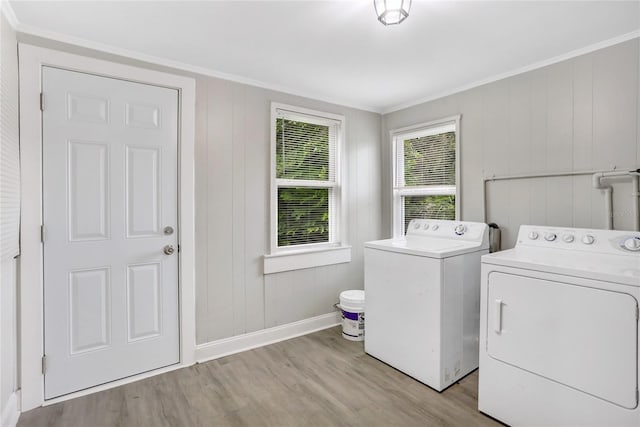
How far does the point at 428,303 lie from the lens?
2152 mm

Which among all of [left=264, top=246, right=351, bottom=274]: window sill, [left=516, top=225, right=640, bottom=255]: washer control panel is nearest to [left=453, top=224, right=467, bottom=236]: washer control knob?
[left=516, top=225, right=640, bottom=255]: washer control panel

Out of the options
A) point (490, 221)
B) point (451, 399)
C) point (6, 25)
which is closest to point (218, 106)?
point (6, 25)

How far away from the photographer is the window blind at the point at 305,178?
9.78ft

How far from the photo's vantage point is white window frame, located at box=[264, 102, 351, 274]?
286 cm

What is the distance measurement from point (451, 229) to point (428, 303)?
0.77 m

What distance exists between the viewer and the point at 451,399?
2.04 m

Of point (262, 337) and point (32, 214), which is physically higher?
point (32, 214)

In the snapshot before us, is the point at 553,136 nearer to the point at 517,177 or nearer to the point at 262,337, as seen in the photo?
the point at 517,177

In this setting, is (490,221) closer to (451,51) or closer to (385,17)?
(451,51)

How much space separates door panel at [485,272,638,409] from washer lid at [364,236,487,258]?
0.34 metres

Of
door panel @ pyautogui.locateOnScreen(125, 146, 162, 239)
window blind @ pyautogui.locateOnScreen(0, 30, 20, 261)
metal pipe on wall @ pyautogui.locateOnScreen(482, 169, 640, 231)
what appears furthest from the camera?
door panel @ pyautogui.locateOnScreen(125, 146, 162, 239)

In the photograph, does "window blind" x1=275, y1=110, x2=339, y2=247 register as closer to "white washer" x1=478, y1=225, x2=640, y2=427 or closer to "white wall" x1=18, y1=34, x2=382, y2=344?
"white wall" x1=18, y1=34, x2=382, y2=344

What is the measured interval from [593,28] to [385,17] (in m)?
1.35

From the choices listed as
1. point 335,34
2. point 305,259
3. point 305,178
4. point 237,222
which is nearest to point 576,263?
point 335,34
